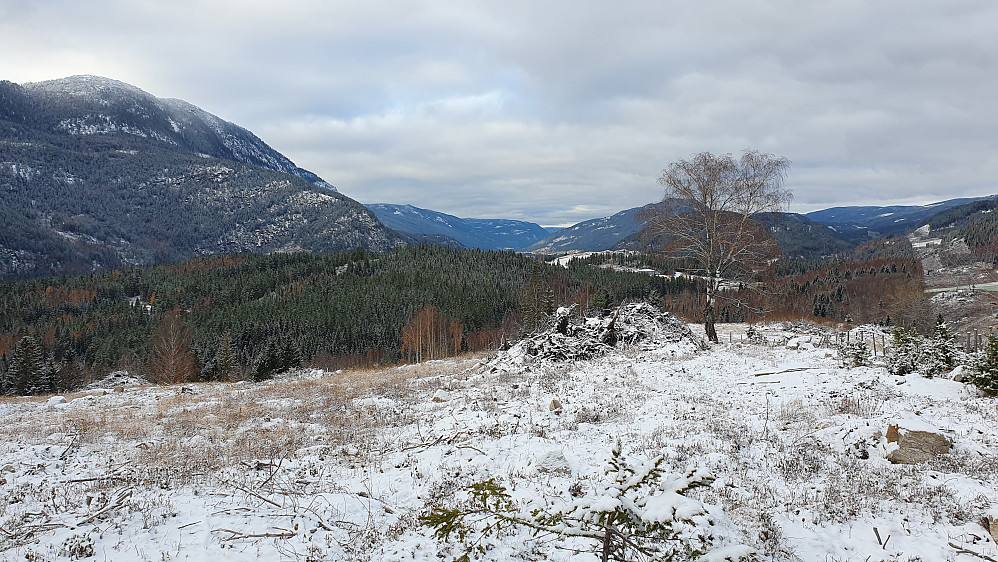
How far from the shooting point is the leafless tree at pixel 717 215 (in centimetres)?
2136

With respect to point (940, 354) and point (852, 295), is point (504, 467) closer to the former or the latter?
point (940, 354)

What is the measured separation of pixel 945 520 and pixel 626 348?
17460mm

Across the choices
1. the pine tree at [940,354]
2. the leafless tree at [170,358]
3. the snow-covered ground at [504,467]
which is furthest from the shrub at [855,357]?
the leafless tree at [170,358]

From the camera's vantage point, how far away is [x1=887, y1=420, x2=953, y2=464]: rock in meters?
7.85

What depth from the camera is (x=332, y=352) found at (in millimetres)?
115000

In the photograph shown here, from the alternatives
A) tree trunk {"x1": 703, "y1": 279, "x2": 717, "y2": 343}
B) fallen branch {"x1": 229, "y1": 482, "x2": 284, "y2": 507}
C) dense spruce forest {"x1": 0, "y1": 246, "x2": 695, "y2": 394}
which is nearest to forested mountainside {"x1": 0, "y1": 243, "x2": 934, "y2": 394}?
dense spruce forest {"x1": 0, "y1": 246, "x2": 695, "y2": 394}

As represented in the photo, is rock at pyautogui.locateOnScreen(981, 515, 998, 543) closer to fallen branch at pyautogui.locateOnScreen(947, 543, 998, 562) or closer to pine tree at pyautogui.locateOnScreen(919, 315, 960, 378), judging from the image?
fallen branch at pyautogui.locateOnScreen(947, 543, 998, 562)

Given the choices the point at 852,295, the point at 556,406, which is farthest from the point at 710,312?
the point at 852,295

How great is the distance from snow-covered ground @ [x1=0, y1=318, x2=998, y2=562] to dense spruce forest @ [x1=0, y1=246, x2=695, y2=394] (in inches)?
1754

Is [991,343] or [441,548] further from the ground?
[991,343]

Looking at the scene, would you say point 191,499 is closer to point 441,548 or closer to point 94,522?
point 94,522

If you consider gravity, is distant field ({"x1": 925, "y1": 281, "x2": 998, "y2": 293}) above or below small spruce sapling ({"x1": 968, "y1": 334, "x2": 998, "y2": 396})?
below

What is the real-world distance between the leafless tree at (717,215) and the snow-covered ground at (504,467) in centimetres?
788


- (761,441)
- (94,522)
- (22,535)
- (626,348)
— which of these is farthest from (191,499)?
(626,348)
